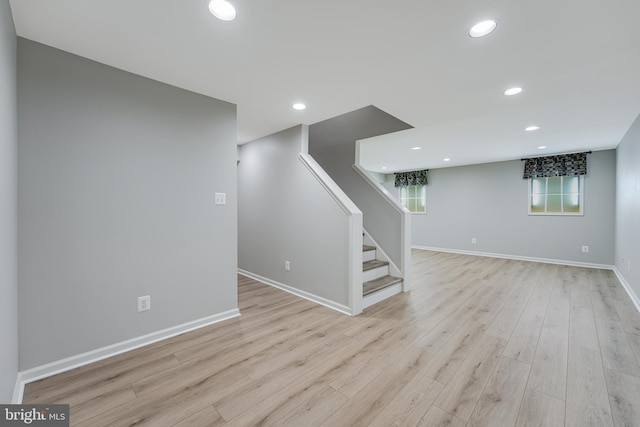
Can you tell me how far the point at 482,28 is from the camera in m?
1.53

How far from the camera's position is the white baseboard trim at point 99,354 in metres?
1.63

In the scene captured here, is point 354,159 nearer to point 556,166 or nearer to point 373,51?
point 373,51

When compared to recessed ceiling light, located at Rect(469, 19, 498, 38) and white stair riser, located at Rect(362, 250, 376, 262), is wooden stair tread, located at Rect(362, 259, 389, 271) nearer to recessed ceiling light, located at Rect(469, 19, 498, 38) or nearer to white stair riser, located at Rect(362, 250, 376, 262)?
white stair riser, located at Rect(362, 250, 376, 262)

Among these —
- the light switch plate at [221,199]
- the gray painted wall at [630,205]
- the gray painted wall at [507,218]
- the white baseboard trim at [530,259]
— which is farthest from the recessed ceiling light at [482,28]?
the white baseboard trim at [530,259]

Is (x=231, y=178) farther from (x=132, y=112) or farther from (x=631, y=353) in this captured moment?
(x=631, y=353)

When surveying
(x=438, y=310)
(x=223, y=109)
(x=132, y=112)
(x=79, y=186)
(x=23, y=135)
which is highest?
(x=223, y=109)

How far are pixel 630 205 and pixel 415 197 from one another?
14.6 feet

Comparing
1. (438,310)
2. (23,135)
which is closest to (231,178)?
(23,135)

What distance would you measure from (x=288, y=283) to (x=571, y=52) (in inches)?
134

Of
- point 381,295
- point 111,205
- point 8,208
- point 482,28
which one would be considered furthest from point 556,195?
point 8,208

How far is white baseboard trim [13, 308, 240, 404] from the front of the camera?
5.35 feet

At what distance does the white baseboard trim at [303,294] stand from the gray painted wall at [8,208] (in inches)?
92.0

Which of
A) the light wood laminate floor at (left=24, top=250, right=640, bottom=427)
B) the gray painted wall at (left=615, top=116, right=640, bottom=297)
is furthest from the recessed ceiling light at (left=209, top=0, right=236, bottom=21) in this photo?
the gray painted wall at (left=615, top=116, right=640, bottom=297)

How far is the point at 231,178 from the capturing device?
262cm
